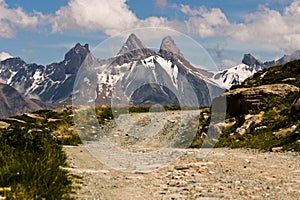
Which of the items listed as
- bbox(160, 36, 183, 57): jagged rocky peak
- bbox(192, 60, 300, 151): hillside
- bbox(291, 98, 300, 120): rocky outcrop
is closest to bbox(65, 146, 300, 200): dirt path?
bbox(192, 60, 300, 151): hillside

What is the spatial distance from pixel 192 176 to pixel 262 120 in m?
14.9

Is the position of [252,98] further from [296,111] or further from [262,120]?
[296,111]

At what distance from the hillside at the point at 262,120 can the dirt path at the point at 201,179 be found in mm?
4057

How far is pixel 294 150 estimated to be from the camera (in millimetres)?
20594

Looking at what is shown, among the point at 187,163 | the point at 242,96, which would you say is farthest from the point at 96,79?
the point at 242,96

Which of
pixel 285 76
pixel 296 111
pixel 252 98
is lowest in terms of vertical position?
pixel 296 111

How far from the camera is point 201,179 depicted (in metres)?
14.1

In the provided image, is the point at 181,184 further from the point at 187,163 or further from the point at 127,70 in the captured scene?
the point at 127,70

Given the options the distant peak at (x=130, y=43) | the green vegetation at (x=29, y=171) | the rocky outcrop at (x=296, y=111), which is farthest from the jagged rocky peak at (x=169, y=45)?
the rocky outcrop at (x=296, y=111)

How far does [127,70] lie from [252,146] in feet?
29.1

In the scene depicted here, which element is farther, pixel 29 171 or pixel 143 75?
pixel 143 75

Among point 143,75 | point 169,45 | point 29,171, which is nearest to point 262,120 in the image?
point 143,75

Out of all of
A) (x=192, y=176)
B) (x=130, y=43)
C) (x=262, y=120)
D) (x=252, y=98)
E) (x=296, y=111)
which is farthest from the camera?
(x=252, y=98)

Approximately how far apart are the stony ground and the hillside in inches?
84.1
